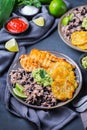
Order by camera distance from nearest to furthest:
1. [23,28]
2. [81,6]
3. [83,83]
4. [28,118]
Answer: [28,118]
[83,83]
[23,28]
[81,6]

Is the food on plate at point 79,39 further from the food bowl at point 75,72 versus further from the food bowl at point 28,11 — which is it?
the food bowl at point 28,11

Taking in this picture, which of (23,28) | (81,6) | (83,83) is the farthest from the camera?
(81,6)

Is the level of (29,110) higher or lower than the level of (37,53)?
lower

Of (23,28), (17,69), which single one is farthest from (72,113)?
(23,28)

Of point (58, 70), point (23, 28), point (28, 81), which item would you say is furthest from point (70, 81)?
point (23, 28)

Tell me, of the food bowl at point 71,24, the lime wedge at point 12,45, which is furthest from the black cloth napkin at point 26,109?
the food bowl at point 71,24

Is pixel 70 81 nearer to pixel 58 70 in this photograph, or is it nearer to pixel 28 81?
pixel 58 70

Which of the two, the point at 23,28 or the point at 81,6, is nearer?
the point at 23,28

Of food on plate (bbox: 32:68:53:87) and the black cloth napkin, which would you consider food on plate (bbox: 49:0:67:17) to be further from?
food on plate (bbox: 32:68:53:87)
